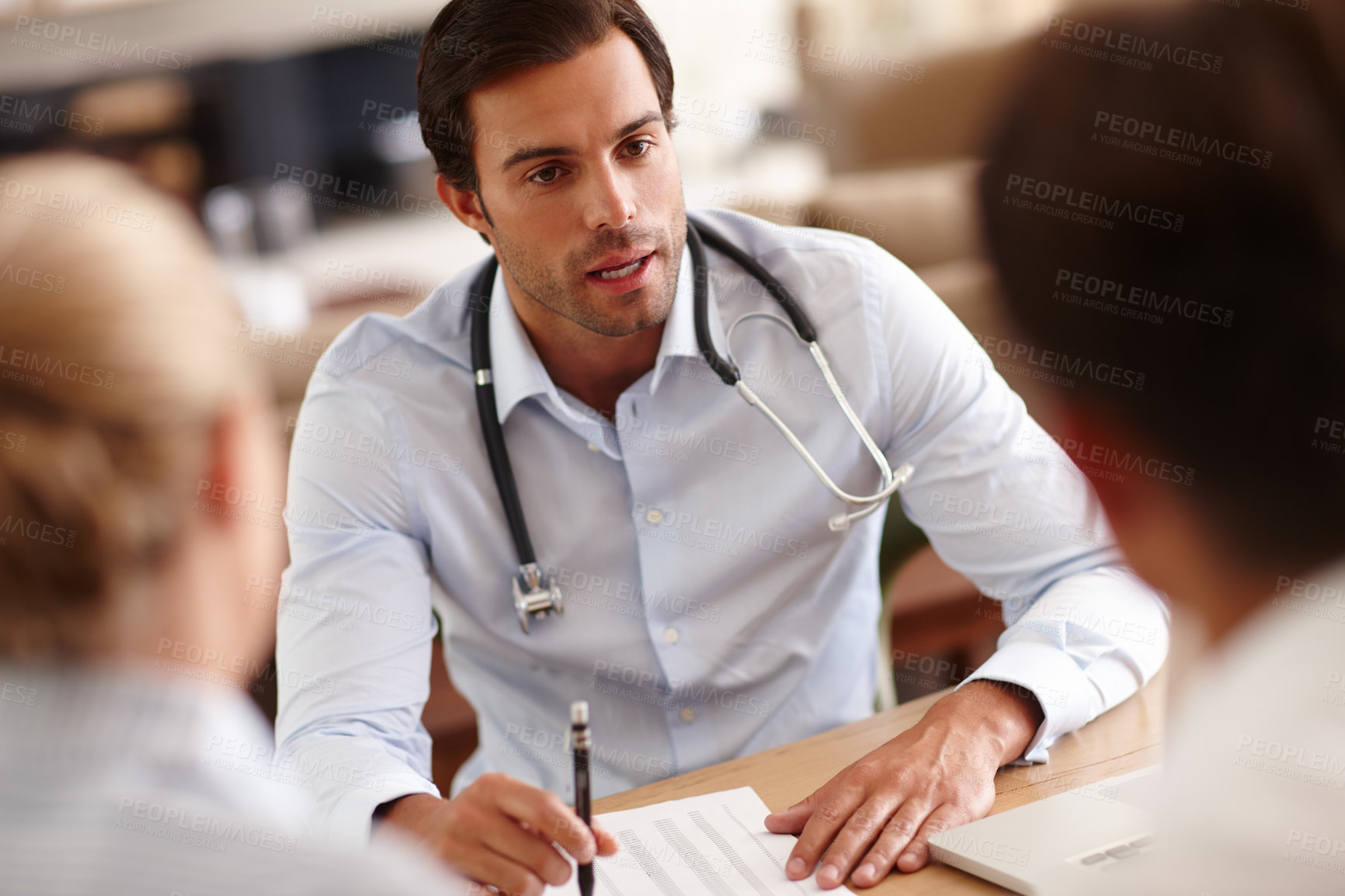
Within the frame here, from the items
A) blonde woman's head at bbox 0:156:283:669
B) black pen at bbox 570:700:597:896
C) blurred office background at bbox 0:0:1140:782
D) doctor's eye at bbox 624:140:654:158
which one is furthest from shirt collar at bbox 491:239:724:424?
blurred office background at bbox 0:0:1140:782

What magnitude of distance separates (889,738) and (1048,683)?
0.16 metres

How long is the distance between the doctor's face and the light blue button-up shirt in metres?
0.07

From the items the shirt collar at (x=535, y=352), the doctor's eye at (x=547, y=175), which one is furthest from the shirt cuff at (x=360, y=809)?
the doctor's eye at (x=547, y=175)

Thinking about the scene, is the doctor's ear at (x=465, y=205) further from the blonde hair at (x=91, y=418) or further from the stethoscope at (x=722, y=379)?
the blonde hair at (x=91, y=418)

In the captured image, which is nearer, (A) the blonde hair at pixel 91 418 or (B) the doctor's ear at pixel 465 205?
(A) the blonde hair at pixel 91 418

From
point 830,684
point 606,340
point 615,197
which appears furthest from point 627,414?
point 830,684

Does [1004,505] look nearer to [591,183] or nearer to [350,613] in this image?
[591,183]

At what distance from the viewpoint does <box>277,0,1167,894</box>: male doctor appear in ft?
4.17

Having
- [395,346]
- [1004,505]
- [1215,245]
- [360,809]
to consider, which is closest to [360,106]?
[395,346]

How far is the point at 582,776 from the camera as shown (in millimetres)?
828

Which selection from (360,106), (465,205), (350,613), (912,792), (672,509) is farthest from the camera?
(360,106)

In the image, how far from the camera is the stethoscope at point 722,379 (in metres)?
1.23

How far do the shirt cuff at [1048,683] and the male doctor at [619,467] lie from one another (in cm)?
11

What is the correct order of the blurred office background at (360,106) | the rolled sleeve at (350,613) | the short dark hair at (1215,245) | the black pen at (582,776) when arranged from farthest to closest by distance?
the blurred office background at (360,106), the rolled sleeve at (350,613), the black pen at (582,776), the short dark hair at (1215,245)
